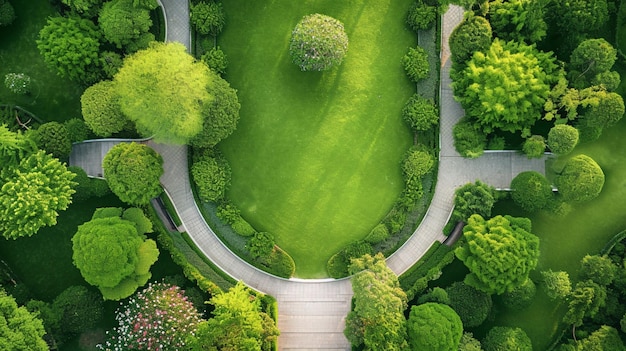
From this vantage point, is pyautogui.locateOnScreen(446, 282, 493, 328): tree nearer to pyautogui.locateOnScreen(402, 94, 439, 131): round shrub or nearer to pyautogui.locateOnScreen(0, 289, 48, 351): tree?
pyautogui.locateOnScreen(402, 94, 439, 131): round shrub

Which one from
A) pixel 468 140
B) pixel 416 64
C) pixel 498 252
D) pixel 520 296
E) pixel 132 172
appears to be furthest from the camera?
pixel 416 64

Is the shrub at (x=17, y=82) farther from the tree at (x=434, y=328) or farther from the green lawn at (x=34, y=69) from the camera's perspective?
the tree at (x=434, y=328)

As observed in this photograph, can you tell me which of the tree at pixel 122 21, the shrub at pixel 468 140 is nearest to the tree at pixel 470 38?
the shrub at pixel 468 140

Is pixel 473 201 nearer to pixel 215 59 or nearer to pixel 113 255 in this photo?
pixel 215 59

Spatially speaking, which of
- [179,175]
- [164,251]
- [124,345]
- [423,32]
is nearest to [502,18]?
[423,32]

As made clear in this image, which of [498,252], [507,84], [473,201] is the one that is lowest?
[498,252]

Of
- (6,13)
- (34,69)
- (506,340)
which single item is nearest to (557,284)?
(506,340)
